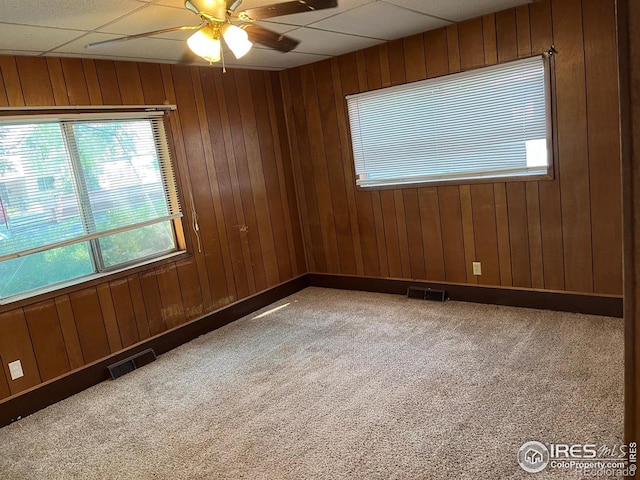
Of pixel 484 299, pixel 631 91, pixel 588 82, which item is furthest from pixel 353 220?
pixel 631 91

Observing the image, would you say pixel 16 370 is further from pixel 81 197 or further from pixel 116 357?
pixel 81 197

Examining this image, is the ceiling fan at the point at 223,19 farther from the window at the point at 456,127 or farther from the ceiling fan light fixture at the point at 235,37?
the window at the point at 456,127

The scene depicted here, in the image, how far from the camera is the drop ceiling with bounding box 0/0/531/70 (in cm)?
243

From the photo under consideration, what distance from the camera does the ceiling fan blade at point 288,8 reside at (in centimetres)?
205

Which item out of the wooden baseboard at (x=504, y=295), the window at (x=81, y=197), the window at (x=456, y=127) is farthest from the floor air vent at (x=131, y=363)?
the window at (x=456, y=127)

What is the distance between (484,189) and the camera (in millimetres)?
3814

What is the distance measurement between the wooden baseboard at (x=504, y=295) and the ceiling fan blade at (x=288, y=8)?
275 cm

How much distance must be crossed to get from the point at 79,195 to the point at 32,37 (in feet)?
3.57

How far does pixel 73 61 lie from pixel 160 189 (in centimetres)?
111

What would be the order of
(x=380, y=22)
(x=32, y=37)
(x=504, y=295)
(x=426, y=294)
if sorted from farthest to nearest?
(x=426, y=294)
(x=504, y=295)
(x=380, y=22)
(x=32, y=37)

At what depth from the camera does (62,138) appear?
130 inches

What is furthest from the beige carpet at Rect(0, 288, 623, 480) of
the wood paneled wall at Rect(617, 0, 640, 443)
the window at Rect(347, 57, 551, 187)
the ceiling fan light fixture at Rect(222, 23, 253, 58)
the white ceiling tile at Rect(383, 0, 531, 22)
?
the white ceiling tile at Rect(383, 0, 531, 22)

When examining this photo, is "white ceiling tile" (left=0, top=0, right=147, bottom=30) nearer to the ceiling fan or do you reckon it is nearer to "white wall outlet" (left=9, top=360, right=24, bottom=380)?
the ceiling fan

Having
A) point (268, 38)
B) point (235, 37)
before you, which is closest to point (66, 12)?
point (235, 37)
